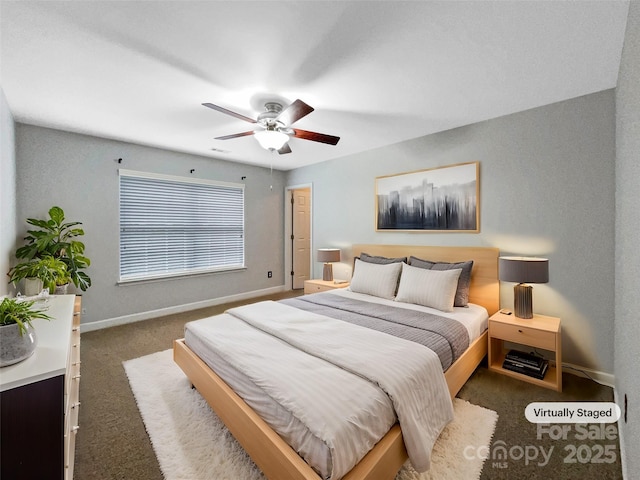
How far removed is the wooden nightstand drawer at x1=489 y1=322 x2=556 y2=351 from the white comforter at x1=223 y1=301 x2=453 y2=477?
3.66ft

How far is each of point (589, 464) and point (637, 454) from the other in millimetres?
700

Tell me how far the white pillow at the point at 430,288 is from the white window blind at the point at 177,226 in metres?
3.27

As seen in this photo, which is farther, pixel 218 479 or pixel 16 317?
pixel 218 479

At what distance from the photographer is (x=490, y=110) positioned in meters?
2.87

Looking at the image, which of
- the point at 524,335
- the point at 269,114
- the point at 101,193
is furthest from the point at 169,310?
the point at 524,335

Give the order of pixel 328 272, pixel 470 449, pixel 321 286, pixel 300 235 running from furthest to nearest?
pixel 300 235, pixel 328 272, pixel 321 286, pixel 470 449

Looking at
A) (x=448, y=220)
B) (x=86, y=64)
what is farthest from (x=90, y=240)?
(x=448, y=220)

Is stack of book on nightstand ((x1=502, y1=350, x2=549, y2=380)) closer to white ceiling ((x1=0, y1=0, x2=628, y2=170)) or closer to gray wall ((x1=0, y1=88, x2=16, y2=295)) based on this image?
A: white ceiling ((x1=0, y1=0, x2=628, y2=170))

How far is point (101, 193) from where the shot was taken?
3.78 meters

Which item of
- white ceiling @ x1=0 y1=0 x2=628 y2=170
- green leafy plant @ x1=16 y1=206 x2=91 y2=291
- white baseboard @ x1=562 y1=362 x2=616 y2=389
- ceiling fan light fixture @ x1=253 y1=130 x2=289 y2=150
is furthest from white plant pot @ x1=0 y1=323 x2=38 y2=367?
white baseboard @ x1=562 y1=362 x2=616 y2=389

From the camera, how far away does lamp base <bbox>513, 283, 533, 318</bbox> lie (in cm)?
264

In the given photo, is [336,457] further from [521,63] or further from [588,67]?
[588,67]

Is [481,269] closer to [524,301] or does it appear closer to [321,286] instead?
[524,301]

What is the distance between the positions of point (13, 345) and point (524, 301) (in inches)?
137
